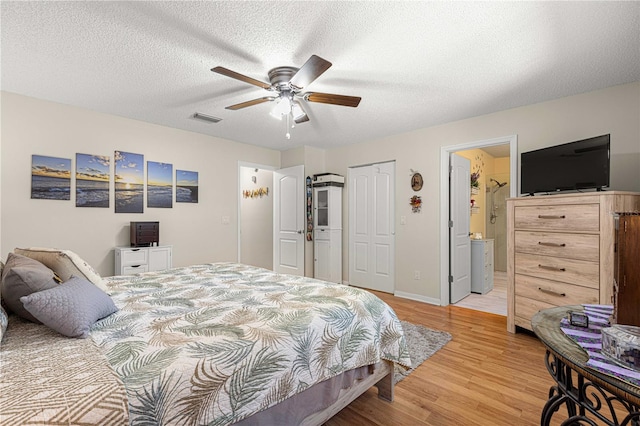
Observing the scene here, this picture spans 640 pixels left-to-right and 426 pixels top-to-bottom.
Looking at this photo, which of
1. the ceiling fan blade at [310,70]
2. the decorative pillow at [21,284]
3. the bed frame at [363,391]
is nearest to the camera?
the decorative pillow at [21,284]

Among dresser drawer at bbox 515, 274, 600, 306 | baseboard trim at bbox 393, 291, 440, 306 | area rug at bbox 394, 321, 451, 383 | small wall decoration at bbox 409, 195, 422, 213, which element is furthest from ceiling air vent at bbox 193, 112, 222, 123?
dresser drawer at bbox 515, 274, 600, 306

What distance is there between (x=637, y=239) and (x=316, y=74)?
1825 mm

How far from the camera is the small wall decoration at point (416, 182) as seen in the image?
4109 mm

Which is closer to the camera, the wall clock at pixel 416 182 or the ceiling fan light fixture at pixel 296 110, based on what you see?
the ceiling fan light fixture at pixel 296 110

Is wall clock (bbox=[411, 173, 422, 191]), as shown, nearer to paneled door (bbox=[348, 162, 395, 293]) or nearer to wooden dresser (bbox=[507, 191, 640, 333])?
paneled door (bbox=[348, 162, 395, 293])

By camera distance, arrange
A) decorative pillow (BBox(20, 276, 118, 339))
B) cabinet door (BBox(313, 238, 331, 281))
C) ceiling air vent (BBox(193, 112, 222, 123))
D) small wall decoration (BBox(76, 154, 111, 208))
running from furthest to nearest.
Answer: cabinet door (BBox(313, 238, 331, 281)) < ceiling air vent (BBox(193, 112, 222, 123)) < small wall decoration (BBox(76, 154, 111, 208)) < decorative pillow (BBox(20, 276, 118, 339))

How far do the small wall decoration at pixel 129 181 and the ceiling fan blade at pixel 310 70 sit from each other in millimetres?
2728

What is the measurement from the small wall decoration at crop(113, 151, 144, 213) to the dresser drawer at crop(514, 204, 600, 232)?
4.45 meters

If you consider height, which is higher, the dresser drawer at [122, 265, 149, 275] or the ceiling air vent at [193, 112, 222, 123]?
the ceiling air vent at [193, 112, 222, 123]

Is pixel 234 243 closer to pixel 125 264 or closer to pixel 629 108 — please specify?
pixel 125 264

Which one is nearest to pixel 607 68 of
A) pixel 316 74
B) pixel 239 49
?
pixel 316 74

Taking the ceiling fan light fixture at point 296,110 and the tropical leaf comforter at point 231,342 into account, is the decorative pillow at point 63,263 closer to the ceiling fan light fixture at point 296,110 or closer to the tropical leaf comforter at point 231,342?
the tropical leaf comforter at point 231,342

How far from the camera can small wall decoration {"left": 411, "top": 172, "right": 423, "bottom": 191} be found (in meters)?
4.11

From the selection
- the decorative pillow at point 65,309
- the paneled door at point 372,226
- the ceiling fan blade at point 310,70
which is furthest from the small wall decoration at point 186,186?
the decorative pillow at point 65,309
